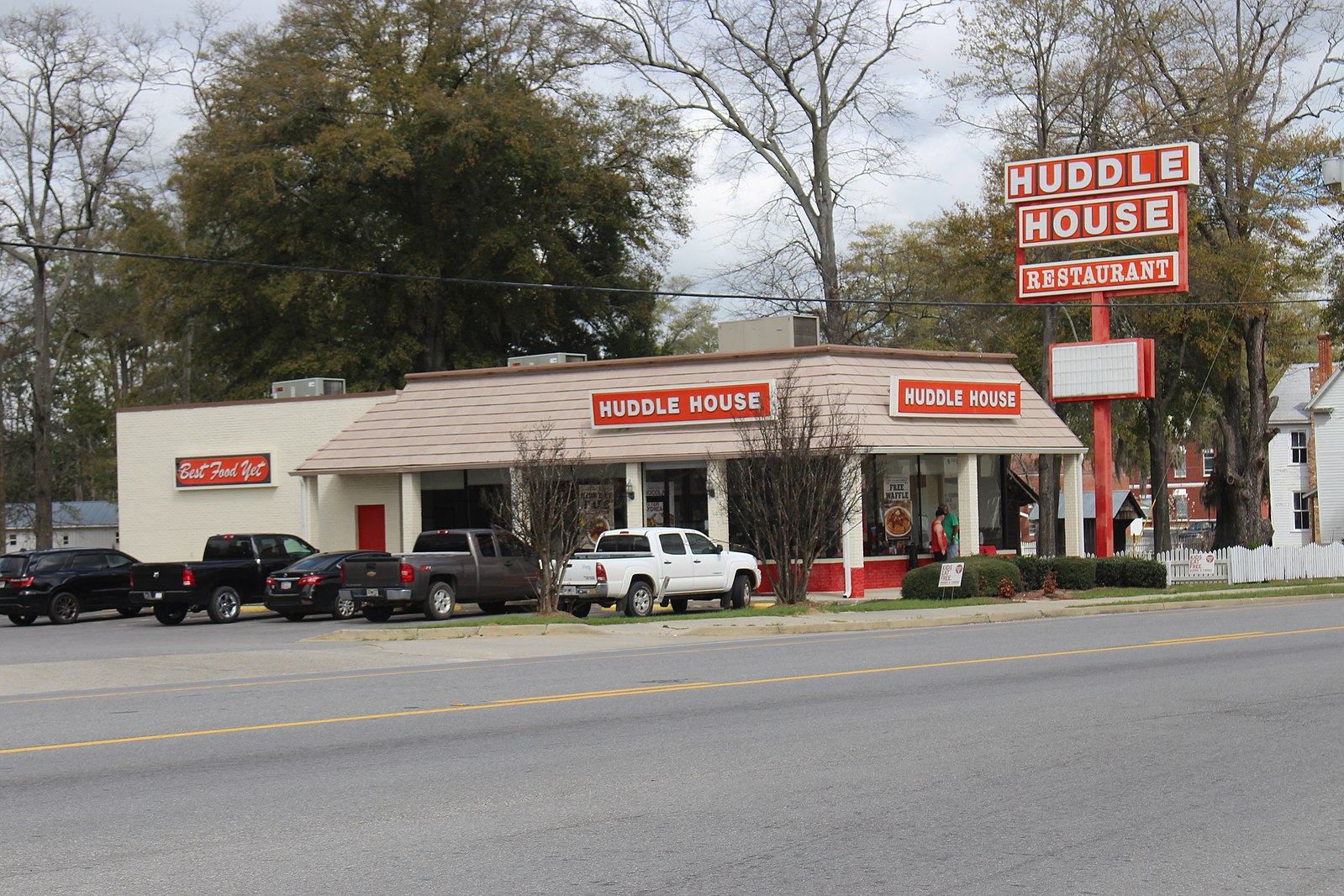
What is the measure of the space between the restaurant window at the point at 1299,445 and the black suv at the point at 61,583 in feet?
201

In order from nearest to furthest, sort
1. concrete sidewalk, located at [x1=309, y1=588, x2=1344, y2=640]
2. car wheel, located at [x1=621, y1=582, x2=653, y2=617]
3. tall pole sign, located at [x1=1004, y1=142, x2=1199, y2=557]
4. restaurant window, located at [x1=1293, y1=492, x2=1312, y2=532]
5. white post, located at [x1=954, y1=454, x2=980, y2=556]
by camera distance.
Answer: concrete sidewalk, located at [x1=309, y1=588, x2=1344, y2=640] → car wheel, located at [x1=621, y1=582, x2=653, y2=617] → tall pole sign, located at [x1=1004, y1=142, x2=1199, y2=557] → white post, located at [x1=954, y1=454, x2=980, y2=556] → restaurant window, located at [x1=1293, y1=492, x2=1312, y2=532]

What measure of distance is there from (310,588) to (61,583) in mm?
6756

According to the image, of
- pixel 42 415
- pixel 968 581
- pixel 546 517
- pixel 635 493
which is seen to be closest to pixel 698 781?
pixel 546 517

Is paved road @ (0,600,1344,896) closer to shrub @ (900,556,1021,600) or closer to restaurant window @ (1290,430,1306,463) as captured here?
shrub @ (900,556,1021,600)

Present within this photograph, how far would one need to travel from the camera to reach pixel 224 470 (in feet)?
129

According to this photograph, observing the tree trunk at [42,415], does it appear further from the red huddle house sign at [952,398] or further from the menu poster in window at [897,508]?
the red huddle house sign at [952,398]

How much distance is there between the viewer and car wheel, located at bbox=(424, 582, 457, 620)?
1055 inches

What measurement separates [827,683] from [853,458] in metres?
14.9

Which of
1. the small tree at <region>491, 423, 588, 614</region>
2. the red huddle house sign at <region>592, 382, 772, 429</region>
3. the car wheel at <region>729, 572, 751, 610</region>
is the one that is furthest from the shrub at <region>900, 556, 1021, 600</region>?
the small tree at <region>491, 423, 588, 614</region>

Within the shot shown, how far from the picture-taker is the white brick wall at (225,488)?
1483 inches

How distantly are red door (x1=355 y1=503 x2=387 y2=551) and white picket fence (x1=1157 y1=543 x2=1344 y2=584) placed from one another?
19.9 metres

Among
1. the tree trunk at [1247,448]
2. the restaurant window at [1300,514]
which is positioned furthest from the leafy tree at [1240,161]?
the restaurant window at [1300,514]

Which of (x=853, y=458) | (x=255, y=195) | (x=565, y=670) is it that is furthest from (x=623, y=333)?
(x=565, y=670)

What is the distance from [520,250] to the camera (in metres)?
47.9
